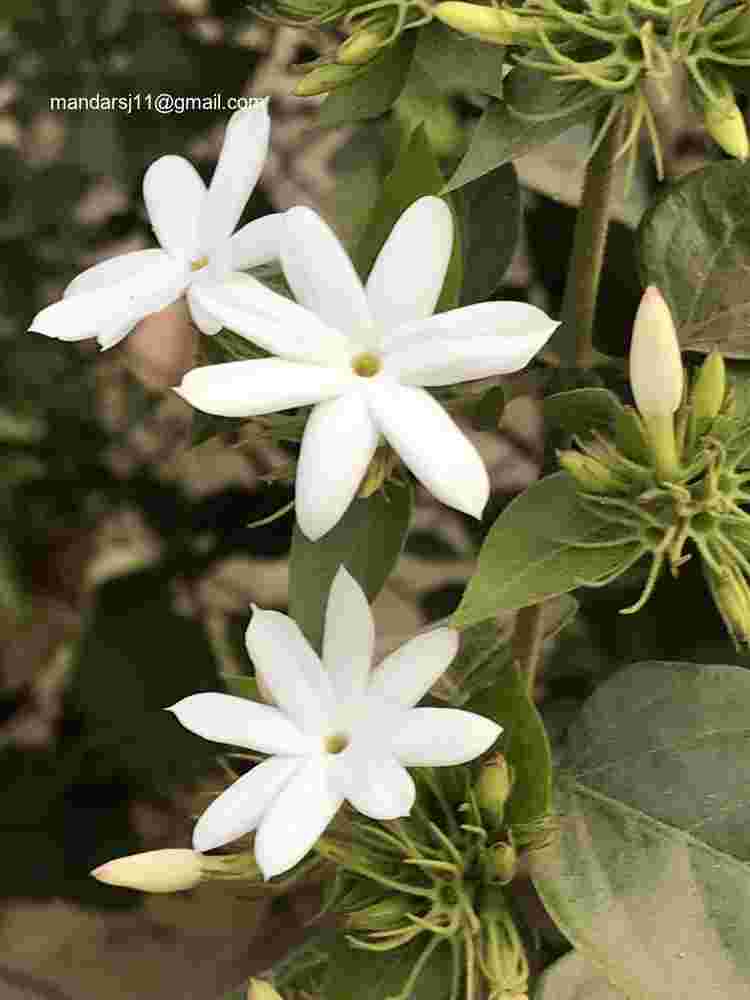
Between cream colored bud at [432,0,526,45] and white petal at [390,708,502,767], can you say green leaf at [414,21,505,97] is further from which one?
white petal at [390,708,502,767]

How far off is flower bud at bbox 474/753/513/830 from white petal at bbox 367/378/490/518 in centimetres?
9

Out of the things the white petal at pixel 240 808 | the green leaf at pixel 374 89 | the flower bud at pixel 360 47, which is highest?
the flower bud at pixel 360 47

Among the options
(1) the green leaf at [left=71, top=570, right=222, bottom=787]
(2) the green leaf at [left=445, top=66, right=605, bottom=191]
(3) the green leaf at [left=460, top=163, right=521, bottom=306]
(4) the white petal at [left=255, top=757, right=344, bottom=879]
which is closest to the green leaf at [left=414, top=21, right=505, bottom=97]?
(2) the green leaf at [left=445, top=66, right=605, bottom=191]

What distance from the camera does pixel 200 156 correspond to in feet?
3.25

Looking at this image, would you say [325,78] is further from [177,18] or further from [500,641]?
[177,18]

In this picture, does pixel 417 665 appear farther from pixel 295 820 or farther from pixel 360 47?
pixel 360 47

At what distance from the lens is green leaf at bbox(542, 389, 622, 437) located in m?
0.44

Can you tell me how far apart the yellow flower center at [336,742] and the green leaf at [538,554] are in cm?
7

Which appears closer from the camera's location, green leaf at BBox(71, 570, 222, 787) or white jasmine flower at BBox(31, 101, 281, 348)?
white jasmine flower at BBox(31, 101, 281, 348)

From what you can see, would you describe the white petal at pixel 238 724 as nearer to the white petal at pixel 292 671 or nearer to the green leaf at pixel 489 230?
the white petal at pixel 292 671

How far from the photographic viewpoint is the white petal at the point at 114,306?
17.5 inches

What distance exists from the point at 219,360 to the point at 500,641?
6.4 inches

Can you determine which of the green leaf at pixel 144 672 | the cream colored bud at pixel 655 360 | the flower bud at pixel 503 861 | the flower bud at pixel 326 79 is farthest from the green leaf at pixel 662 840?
the green leaf at pixel 144 672

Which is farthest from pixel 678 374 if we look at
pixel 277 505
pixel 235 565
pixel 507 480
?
pixel 235 565
